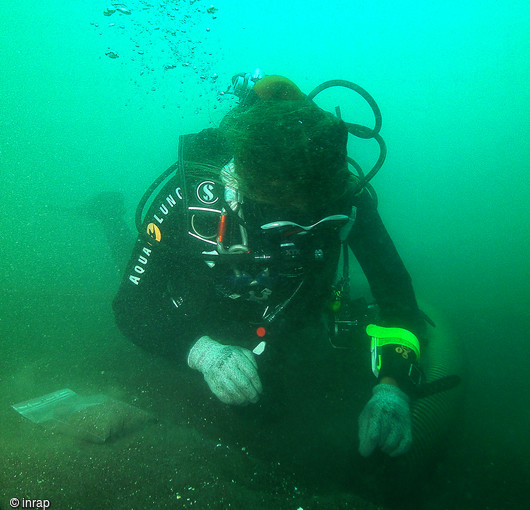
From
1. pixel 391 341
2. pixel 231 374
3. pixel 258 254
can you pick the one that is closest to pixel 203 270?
pixel 258 254

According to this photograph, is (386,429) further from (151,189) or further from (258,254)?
(151,189)

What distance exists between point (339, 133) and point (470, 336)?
19.3ft

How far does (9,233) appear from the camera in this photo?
70.6ft

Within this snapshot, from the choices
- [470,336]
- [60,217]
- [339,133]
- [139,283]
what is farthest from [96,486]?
[60,217]

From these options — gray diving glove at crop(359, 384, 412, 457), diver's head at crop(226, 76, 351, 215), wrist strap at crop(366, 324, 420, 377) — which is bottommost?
gray diving glove at crop(359, 384, 412, 457)

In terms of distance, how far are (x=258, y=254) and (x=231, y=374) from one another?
739 mm

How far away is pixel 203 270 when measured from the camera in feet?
6.04

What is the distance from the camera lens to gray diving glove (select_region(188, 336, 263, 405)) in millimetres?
1633

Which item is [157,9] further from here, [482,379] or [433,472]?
[482,379]

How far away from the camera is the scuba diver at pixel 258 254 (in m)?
1.42

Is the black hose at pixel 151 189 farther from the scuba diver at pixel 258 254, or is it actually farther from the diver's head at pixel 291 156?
the diver's head at pixel 291 156

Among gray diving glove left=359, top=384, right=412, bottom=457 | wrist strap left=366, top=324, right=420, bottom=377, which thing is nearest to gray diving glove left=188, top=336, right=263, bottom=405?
gray diving glove left=359, top=384, right=412, bottom=457

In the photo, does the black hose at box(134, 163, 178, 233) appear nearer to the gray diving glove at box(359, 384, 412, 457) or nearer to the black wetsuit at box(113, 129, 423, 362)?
the black wetsuit at box(113, 129, 423, 362)

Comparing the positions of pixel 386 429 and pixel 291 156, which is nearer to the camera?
pixel 291 156
